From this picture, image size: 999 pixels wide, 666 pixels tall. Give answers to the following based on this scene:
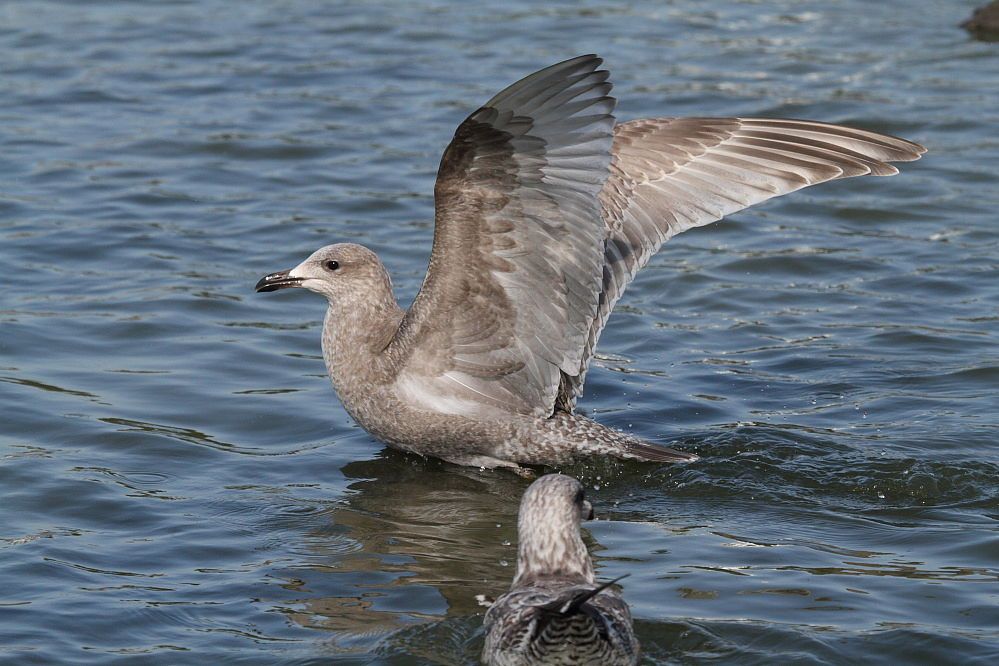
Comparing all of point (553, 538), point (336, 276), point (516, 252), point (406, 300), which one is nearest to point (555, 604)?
point (553, 538)

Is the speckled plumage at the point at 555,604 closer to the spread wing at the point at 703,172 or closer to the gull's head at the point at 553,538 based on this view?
the gull's head at the point at 553,538

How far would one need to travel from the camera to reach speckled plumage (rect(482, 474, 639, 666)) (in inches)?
170

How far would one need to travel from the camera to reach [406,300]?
29.9 feet

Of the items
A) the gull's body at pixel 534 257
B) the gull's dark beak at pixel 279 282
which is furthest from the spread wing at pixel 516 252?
the gull's dark beak at pixel 279 282

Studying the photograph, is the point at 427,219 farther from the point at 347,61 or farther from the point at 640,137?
the point at 347,61

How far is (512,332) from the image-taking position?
6.81 m

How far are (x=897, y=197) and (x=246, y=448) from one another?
6.24 metres

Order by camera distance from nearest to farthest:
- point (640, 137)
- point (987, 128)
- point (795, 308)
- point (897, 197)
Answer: point (640, 137) → point (795, 308) → point (897, 197) → point (987, 128)

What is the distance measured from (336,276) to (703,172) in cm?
209

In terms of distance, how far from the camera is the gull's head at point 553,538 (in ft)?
16.2

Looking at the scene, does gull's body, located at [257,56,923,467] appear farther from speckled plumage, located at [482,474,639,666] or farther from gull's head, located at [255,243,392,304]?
speckled plumage, located at [482,474,639,666]

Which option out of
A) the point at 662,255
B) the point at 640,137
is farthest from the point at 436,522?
the point at 662,255

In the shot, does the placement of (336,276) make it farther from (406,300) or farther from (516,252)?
(406,300)

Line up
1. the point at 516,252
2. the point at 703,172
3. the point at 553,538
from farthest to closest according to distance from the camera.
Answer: the point at 703,172 → the point at 516,252 → the point at 553,538
